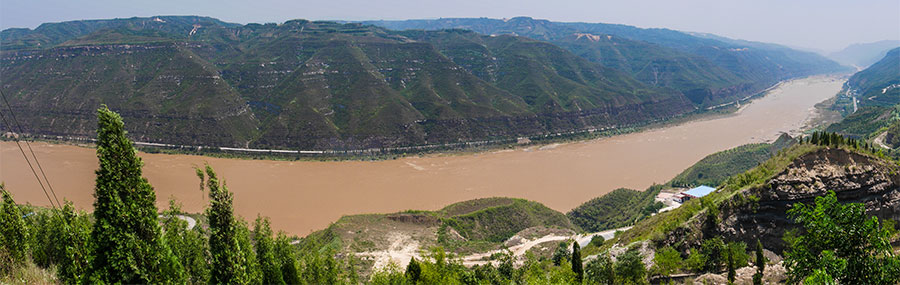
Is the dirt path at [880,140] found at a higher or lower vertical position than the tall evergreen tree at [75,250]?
lower

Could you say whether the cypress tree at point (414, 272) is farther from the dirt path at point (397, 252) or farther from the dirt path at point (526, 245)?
the dirt path at point (526, 245)

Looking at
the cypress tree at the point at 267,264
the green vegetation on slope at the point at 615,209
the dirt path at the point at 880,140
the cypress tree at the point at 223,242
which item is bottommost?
the green vegetation on slope at the point at 615,209

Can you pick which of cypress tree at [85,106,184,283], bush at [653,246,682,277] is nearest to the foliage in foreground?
cypress tree at [85,106,184,283]

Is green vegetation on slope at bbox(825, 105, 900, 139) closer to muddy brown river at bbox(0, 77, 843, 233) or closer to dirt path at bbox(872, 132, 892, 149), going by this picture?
dirt path at bbox(872, 132, 892, 149)

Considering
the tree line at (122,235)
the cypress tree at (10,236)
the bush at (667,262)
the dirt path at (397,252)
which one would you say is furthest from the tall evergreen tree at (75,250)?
the dirt path at (397,252)

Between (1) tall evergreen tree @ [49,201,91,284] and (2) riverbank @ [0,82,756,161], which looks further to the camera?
(2) riverbank @ [0,82,756,161]

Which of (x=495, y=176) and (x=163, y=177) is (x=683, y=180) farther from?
(x=163, y=177)

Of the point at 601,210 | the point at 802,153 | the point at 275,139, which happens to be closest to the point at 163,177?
the point at 275,139
